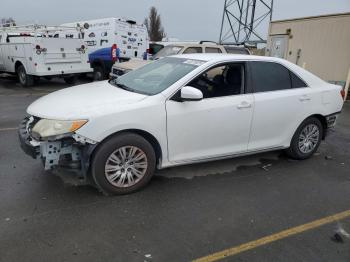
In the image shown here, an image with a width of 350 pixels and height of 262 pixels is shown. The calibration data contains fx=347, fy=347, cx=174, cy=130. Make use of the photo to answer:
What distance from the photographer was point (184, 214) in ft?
11.9

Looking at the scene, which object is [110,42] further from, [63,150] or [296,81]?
[63,150]

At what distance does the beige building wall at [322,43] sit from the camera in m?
12.2

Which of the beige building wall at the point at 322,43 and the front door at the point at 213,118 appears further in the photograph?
the beige building wall at the point at 322,43

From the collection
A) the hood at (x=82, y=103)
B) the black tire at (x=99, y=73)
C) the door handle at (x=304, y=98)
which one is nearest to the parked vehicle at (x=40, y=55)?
the black tire at (x=99, y=73)

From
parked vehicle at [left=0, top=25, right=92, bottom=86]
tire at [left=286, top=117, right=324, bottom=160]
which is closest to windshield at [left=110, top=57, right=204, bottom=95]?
tire at [left=286, top=117, right=324, bottom=160]

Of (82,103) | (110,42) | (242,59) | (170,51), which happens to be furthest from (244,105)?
(110,42)

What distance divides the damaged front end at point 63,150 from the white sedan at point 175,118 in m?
0.01

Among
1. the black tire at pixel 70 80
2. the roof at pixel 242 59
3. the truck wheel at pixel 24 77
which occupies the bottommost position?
the black tire at pixel 70 80

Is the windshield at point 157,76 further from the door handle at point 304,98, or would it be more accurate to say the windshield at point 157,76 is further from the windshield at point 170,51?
the windshield at point 170,51

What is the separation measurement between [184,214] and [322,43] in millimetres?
11639

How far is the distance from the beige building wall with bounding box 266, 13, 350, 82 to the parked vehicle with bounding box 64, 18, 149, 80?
632 cm

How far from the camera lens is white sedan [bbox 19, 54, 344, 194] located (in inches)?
145

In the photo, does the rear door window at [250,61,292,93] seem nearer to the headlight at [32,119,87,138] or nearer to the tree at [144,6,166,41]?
the headlight at [32,119,87,138]

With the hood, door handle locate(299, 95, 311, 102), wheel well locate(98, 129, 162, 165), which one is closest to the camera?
the hood
